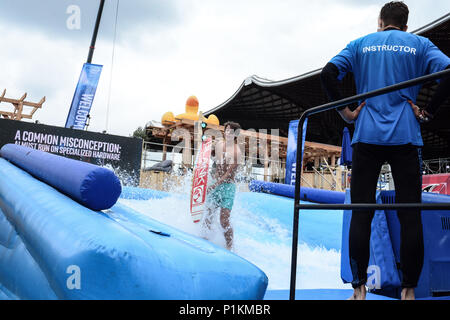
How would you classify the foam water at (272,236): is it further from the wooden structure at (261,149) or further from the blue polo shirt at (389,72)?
the wooden structure at (261,149)

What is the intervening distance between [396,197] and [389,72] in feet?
2.07


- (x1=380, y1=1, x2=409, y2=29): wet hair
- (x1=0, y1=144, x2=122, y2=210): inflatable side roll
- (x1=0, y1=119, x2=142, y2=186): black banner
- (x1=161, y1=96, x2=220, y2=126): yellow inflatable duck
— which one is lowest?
(x1=0, y1=144, x2=122, y2=210): inflatable side roll

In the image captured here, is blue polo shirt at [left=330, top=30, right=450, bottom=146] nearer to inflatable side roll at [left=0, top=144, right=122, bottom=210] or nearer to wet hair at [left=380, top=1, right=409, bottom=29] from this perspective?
wet hair at [left=380, top=1, right=409, bottom=29]

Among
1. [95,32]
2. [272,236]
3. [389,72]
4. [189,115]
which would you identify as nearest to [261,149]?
[189,115]

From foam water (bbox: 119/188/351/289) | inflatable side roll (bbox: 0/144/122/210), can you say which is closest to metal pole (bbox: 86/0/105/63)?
foam water (bbox: 119/188/351/289)

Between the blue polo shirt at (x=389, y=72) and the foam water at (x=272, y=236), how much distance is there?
200 cm

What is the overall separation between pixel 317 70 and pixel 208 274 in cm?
1922

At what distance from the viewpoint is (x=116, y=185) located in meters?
2.10

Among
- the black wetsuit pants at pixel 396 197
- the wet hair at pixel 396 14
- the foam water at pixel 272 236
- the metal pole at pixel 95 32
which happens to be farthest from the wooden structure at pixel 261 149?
the black wetsuit pants at pixel 396 197

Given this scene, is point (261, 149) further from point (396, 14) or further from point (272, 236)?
point (396, 14)

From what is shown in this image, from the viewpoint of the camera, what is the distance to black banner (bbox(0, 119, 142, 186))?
8.61 m

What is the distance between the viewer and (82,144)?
9367mm

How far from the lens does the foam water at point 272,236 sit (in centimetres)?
368

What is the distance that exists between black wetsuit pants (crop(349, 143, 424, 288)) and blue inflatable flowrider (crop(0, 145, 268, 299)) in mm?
530
